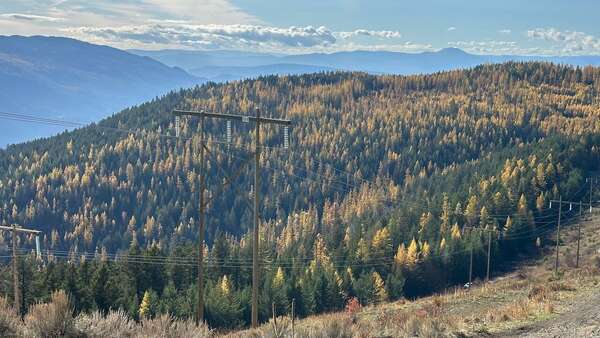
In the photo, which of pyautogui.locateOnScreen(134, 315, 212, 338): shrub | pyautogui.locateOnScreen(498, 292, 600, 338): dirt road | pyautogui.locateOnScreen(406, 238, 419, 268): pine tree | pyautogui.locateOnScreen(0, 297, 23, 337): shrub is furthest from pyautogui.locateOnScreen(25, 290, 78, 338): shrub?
pyautogui.locateOnScreen(406, 238, 419, 268): pine tree

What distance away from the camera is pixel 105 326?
15906 millimetres

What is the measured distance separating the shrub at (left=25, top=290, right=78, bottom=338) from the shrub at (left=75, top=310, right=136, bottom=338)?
1.39 feet

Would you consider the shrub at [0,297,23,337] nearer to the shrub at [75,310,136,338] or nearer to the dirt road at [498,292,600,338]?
the shrub at [75,310,136,338]

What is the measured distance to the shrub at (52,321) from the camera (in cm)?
1477

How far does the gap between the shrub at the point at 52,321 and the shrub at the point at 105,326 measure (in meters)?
0.42

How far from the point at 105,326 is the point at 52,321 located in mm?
1509

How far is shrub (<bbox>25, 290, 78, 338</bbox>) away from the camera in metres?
14.8

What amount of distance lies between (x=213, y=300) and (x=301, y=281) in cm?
1710

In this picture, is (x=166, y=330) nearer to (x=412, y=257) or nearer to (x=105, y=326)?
(x=105, y=326)

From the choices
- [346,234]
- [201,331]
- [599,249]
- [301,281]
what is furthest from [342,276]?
[201,331]

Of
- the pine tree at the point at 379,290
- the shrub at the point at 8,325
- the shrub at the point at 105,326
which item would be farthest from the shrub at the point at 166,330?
the pine tree at the point at 379,290

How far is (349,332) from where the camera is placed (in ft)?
57.1

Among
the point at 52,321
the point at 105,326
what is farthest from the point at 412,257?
the point at 52,321

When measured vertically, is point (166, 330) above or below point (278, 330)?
above
